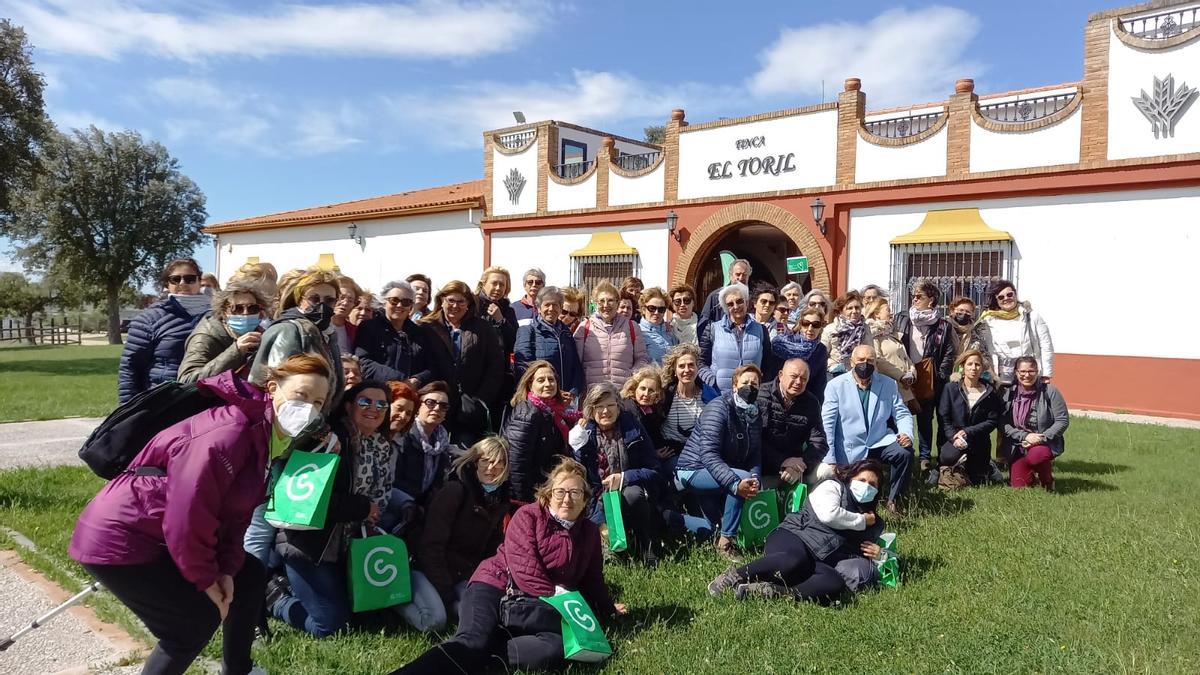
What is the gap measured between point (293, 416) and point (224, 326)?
1.60 m

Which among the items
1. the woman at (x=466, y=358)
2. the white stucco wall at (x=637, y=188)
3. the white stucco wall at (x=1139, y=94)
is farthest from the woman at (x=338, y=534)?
the white stucco wall at (x=637, y=188)

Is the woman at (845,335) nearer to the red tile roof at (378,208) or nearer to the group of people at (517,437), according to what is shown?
the group of people at (517,437)

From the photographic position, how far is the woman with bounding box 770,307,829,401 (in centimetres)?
648

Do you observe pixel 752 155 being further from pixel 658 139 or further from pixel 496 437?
pixel 658 139

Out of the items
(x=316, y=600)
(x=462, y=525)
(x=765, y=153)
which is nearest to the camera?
(x=316, y=600)

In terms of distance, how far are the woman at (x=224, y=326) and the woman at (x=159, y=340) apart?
1.39 ft

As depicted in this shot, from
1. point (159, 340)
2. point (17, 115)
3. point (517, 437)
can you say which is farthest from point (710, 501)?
point (17, 115)

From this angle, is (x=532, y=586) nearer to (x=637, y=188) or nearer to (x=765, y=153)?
(x=765, y=153)

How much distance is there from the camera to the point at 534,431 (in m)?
4.99

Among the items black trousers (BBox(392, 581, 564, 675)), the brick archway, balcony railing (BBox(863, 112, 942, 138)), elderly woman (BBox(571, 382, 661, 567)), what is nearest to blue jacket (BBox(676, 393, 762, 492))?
elderly woman (BBox(571, 382, 661, 567))

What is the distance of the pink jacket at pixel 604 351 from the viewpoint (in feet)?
20.8

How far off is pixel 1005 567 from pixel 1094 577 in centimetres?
45

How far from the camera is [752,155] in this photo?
50.2 feet

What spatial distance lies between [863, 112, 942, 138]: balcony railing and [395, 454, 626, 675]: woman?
11690mm
